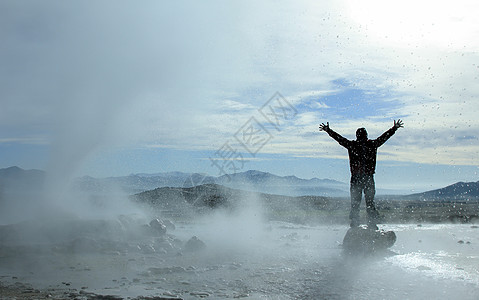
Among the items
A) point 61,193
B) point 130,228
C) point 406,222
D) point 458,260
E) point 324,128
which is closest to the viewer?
point 458,260

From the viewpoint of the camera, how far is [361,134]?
12508 millimetres

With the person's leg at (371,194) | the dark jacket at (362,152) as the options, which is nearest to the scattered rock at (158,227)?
the dark jacket at (362,152)

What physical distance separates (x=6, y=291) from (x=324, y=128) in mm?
8923

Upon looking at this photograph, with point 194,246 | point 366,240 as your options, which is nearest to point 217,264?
point 194,246

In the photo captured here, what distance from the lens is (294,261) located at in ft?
34.9

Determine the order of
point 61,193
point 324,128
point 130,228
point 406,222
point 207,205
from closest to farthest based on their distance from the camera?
point 324,128
point 130,228
point 61,193
point 406,222
point 207,205

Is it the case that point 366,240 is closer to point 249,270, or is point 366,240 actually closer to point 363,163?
point 363,163

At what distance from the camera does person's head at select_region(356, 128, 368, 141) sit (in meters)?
12.5

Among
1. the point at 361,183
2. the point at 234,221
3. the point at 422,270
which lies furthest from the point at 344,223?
the point at 422,270

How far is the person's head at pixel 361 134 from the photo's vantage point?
12.5 m

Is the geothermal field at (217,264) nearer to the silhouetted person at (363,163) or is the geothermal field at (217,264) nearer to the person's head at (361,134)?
the silhouetted person at (363,163)

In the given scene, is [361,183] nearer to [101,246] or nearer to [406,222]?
[101,246]

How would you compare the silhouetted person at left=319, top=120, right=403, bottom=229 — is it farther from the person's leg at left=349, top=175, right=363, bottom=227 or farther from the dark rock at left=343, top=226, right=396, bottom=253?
the dark rock at left=343, top=226, right=396, bottom=253

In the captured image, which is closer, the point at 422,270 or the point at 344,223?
the point at 422,270
